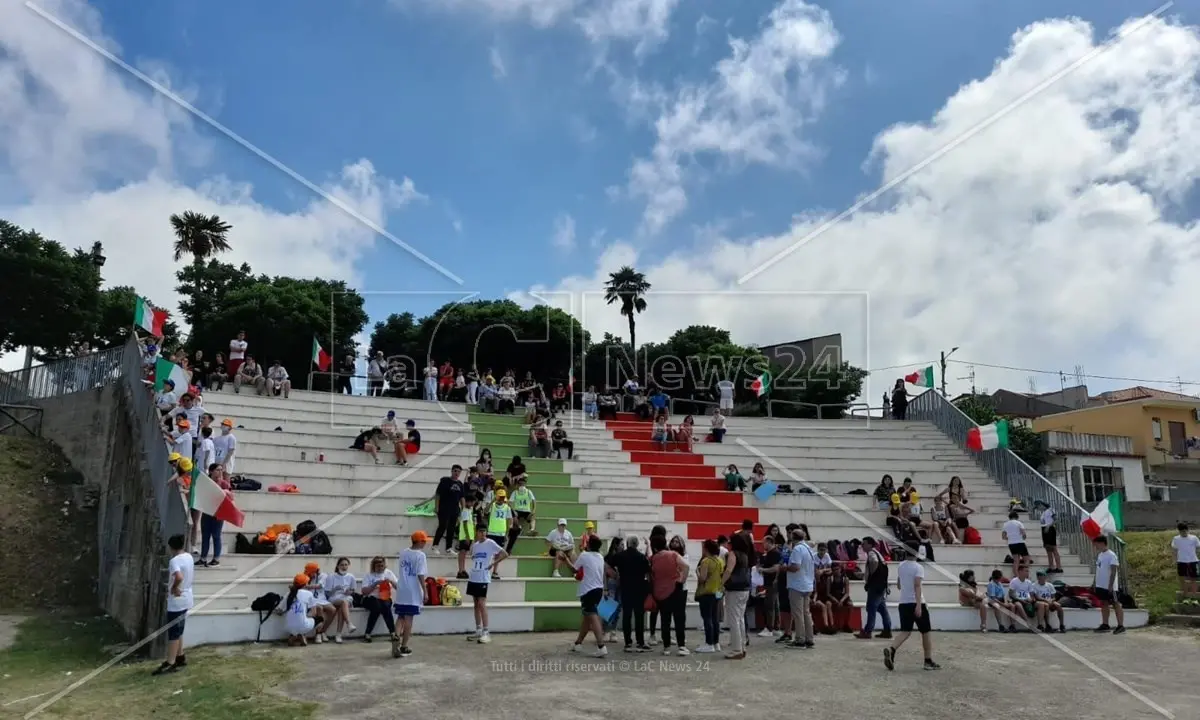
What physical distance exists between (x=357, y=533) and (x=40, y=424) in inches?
536

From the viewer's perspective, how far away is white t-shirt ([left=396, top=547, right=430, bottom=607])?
10508mm

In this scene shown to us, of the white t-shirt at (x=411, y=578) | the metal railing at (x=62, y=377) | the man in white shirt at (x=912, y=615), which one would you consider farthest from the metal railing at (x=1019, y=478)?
the metal railing at (x=62, y=377)

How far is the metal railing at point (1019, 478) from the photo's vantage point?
17.1 m

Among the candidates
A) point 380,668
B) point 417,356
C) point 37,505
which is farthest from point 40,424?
point 417,356

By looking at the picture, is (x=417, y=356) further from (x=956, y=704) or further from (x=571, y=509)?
(x=956, y=704)

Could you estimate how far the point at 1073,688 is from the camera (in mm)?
9141

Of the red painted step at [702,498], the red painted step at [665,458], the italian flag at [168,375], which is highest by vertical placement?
the italian flag at [168,375]

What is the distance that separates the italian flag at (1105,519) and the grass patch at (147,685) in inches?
578

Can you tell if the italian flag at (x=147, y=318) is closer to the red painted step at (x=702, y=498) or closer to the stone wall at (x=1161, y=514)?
the red painted step at (x=702, y=498)

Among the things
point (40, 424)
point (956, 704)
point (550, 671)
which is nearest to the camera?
point (956, 704)

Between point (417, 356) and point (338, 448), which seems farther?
point (417, 356)

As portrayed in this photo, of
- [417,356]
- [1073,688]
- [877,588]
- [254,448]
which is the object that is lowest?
[1073,688]

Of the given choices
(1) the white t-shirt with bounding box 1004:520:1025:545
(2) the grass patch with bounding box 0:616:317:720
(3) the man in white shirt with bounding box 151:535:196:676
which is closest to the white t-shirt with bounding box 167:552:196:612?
(3) the man in white shirt with bounding box 151:535:196:676

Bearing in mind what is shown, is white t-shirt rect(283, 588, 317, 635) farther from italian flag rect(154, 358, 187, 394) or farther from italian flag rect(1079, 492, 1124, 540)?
italian flag rect(1079, 492, 1124, 540)
